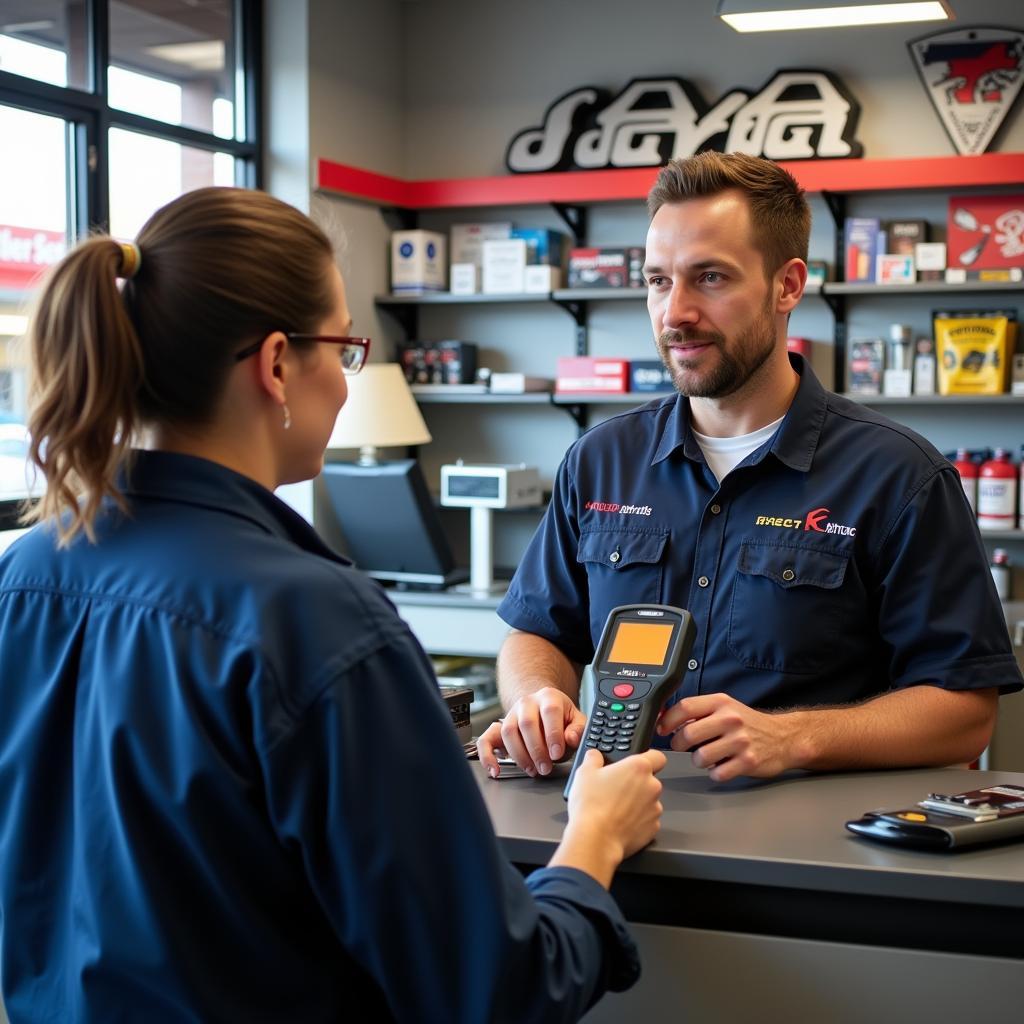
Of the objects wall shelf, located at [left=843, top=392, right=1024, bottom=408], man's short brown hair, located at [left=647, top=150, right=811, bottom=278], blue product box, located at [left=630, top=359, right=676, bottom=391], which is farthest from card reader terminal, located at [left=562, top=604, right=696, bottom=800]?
blue product box, located at [left=630, top=359, right=676, bottom=391]

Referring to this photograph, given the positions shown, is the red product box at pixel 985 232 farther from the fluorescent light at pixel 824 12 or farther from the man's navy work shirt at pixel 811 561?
the man's navy work shirt at pixel 811 561

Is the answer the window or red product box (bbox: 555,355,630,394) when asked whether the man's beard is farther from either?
red product box (bbox: 555,355,630,394)

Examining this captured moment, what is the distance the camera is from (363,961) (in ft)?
3.11

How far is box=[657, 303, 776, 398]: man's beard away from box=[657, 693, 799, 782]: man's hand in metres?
0.59

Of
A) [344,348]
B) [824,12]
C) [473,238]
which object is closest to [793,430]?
[344,348]

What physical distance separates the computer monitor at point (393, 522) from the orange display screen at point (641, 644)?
300cm

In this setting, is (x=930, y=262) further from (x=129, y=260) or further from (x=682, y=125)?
(x=129, y=260)

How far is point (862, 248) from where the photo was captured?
15.3 feet

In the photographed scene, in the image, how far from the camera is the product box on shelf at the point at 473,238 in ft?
16.9

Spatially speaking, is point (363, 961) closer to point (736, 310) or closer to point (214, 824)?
point (214, 824)

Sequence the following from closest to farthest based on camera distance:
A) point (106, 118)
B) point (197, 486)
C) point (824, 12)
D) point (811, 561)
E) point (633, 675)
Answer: point (197, 486) < point (633, 675) < point (811, 561) < point (824, 12) < point (106, 118)

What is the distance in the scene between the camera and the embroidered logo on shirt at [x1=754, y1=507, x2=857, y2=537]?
6.13ft

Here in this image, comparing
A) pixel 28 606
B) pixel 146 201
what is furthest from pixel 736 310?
pixel 146 201

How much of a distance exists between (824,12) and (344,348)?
109 inches
